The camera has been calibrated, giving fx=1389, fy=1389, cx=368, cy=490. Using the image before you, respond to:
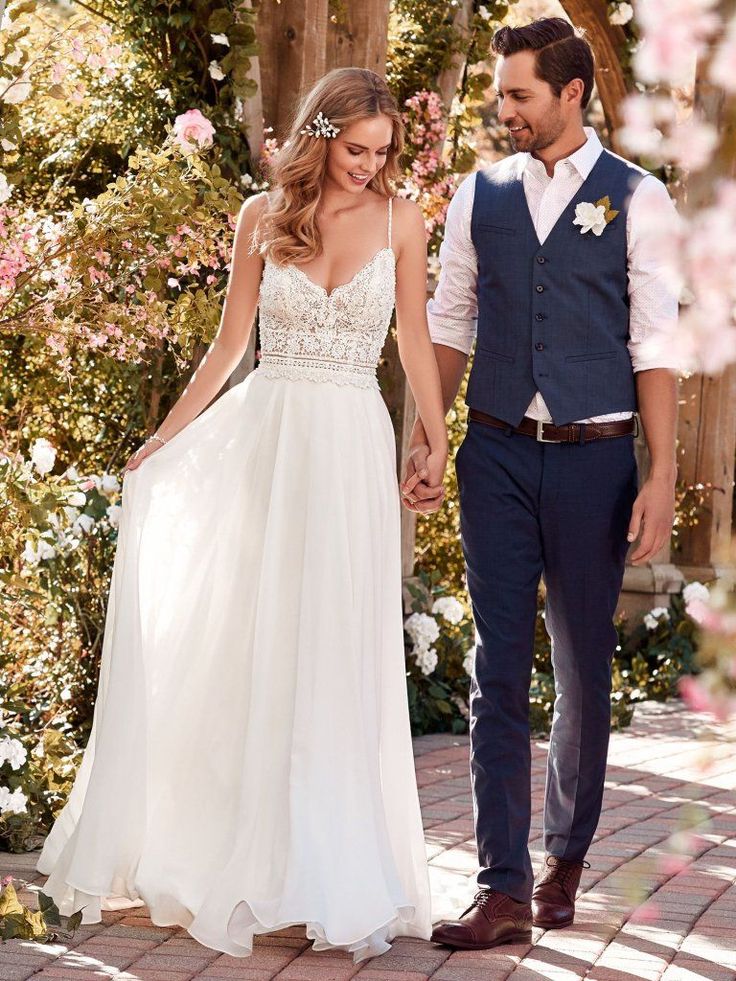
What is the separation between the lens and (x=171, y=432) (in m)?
3.29

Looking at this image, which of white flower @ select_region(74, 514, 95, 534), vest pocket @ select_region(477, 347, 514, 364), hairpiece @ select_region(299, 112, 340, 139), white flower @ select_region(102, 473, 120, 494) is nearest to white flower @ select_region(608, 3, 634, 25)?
white flower @ select_region(102, 473, 120, 494)

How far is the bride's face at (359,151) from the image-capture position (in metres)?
3.06

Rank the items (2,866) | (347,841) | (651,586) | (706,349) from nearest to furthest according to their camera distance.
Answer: (706,349) → (347,841) → (2,866) → (651,586)

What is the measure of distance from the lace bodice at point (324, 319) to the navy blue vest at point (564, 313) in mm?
276

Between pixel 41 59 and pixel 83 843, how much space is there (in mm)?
2016

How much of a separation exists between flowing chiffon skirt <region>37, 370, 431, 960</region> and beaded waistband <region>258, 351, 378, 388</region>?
3 centimetres

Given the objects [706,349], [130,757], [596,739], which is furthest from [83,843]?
[706,349]

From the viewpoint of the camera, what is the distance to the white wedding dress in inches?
115

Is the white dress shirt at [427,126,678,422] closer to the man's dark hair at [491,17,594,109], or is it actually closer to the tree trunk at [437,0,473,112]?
the man's dark hair at [491,17,594,109]

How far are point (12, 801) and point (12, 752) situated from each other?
0.14 metres

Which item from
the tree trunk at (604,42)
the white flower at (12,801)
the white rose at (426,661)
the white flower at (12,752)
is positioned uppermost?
the tree trunk at (604,42)

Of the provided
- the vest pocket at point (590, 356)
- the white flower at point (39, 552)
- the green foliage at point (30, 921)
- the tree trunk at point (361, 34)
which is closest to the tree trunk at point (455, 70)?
the tree trunk at point (361, 34)

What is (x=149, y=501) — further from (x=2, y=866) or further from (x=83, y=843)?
(x=2, y=866)

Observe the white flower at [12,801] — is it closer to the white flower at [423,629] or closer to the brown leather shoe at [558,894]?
the brown leather shoe at [558,894]
